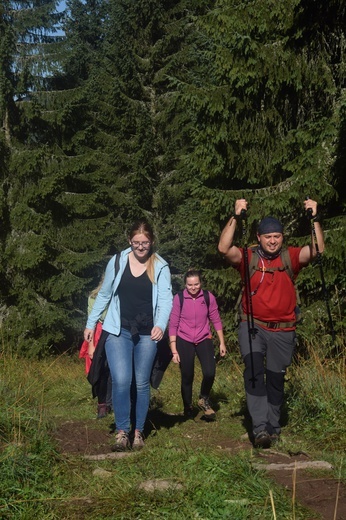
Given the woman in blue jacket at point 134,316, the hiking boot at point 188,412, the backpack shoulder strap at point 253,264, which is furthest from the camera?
the hiking boot at point 188,412

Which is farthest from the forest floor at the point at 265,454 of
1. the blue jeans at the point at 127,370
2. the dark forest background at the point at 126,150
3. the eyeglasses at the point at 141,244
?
the dark forest background at the point at 126,150

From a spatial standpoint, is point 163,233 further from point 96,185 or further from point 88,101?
point 88,101

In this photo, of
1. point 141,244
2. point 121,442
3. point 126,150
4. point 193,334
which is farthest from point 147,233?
point 126,150

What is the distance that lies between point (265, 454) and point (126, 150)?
19458 mm

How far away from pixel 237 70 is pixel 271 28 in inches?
36.6

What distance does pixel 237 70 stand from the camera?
12109 millimetres

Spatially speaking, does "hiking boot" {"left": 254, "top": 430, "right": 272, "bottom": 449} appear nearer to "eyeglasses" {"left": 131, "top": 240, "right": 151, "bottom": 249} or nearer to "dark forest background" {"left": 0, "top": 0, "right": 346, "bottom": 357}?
"eyeglasses" {"left": 131, "top": 240, "right": 151, "bottom": 249}

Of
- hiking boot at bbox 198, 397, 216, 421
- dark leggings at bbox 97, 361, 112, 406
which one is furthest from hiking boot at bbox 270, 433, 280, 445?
dark leggings at bbox 97, 361, 112, 406

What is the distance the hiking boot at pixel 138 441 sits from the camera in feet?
19.7

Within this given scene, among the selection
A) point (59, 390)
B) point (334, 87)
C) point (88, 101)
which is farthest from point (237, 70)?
point (88, 101)

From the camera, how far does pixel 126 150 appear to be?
2402cm

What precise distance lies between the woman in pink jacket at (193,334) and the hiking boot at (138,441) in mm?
1633

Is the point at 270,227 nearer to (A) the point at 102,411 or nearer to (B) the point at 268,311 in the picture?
(B) the point at 268,311

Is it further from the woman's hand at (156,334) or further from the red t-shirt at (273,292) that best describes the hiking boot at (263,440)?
the woman's hand at (156,334)
